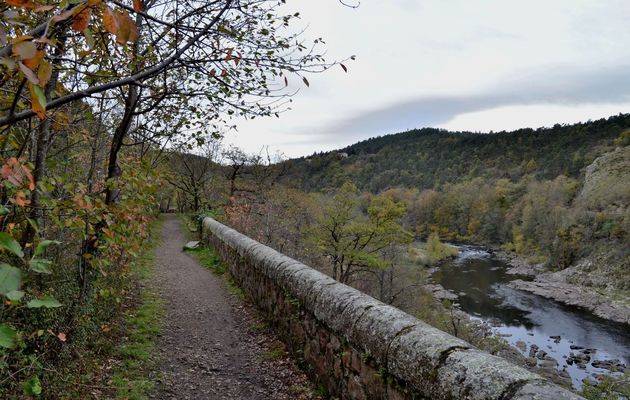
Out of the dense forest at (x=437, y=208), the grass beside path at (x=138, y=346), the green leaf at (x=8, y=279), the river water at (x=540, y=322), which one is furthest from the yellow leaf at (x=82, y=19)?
the river water at (x=540, y=322)

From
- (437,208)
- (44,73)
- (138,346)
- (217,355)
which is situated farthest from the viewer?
(437,208)

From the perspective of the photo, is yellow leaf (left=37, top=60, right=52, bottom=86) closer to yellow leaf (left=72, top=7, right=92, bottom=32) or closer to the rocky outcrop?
yellow leaf (left=72, top=7, right=92, bottom=32)

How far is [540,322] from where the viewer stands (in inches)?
1180

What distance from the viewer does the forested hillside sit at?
113m

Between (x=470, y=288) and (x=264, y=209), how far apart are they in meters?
29.7

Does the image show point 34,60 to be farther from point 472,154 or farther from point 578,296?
point 472,154

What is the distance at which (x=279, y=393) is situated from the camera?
14.2 ft

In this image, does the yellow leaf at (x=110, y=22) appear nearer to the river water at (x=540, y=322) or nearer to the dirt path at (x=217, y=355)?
the dirt path at (x=217, y=355)

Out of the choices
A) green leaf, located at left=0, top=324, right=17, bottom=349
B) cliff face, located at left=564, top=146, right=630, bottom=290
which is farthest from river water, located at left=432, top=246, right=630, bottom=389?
green leaf, located at left=0, top=324, right=17, bottom=349

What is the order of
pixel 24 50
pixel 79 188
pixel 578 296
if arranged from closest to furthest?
pixel 24 50, pixel 79 188, pixel 578 296

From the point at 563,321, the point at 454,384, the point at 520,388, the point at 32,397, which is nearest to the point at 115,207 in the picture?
the point at 32,397

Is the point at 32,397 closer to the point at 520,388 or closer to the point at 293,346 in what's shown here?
the point at 293,346

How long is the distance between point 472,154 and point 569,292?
4434 inches

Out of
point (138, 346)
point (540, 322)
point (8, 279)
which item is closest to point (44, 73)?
point (8, 279)
